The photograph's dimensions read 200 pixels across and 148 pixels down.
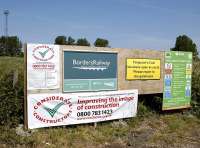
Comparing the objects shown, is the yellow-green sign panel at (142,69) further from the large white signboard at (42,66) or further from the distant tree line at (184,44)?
the distant tree line at (184,44)

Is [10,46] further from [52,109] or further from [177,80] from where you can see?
[52,109]

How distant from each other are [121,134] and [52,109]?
197 centimetres

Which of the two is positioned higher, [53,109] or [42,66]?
[42,66]

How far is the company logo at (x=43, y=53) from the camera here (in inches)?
312

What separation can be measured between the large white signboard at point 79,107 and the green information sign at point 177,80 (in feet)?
5.05

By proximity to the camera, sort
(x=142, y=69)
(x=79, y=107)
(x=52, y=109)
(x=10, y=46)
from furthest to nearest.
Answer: (x=10, y=46) < (x=142, y=69) < (x=79, y=107) < (x=52, y=109)

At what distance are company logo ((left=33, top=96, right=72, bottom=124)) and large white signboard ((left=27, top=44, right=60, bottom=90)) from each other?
0.36m

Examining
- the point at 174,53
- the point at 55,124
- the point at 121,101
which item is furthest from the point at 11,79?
the point at 174,53

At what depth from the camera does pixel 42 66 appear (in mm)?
8031

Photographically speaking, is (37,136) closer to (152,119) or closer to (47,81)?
(47,81)

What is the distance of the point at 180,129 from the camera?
32.0 ft

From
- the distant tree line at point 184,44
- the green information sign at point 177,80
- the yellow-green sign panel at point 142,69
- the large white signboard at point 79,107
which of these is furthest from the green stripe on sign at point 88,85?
the distant tree line at point 184,44

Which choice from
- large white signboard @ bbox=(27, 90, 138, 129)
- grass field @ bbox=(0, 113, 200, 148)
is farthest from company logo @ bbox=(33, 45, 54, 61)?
grass field @ bbox=(0, 113, 200, 148)

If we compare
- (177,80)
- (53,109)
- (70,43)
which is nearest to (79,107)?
(53,109)
